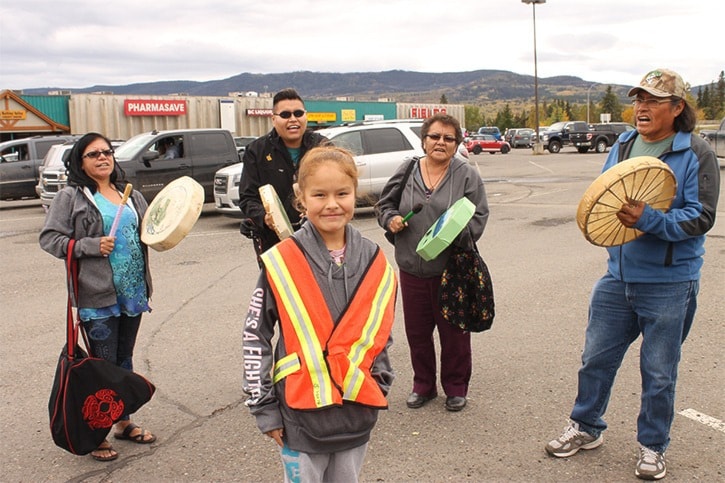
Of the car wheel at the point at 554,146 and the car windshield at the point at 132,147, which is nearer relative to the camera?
the car windshield at the point at 132,147

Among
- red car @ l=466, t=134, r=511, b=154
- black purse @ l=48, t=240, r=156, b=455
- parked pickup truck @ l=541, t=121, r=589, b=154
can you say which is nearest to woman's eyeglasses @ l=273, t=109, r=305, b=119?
black purse @ l=48, t=240, r=156, b=455

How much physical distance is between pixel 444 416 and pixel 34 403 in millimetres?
2727

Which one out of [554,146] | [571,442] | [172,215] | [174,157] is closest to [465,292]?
[571,442]

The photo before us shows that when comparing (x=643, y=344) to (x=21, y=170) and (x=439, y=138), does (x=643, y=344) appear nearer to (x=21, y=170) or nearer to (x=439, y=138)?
(x=439, y=138)

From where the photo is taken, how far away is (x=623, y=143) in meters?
3.68

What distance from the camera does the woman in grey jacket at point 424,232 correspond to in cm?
431

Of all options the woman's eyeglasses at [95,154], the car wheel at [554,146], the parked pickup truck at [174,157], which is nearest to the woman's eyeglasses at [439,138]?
the woman's eyeglasses at [95,154]

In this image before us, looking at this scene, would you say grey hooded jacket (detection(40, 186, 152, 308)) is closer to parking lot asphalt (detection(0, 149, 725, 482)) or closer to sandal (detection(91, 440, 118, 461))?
sandal (detection(91, 440, 118, 461))

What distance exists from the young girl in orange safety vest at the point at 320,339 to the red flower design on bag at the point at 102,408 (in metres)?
1.51

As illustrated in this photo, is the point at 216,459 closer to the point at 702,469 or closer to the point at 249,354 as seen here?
the point at 249,354

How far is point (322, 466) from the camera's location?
253cm

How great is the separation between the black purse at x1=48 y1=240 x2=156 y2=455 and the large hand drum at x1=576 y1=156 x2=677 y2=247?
8.31ft

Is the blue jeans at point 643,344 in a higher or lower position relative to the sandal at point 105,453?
higher

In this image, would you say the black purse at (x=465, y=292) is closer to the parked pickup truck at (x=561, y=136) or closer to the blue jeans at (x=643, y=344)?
the blue jeans at (x=643, y=344)
